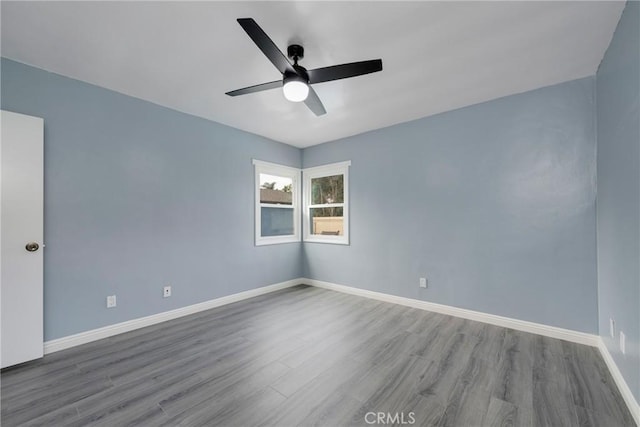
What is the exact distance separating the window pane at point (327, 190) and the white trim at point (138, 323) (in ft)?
5.91

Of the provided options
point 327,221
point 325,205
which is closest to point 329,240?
point 327,221

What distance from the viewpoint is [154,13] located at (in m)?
→ 1.78

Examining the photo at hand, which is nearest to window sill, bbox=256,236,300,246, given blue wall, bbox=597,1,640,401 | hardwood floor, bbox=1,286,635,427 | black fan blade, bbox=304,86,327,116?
hardwood floor, bbox=1,286,635,427

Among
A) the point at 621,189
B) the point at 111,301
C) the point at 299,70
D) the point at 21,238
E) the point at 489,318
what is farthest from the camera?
the point at 489,318

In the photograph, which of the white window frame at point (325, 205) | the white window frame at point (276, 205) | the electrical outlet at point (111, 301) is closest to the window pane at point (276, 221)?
the white window frame at point (276, 205)

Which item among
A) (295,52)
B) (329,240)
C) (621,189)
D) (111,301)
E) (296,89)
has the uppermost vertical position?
(295,52)

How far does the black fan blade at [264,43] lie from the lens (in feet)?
4.84

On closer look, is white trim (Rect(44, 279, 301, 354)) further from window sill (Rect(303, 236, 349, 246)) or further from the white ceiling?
the white ceiling

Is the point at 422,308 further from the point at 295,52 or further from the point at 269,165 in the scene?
the point at 295,52

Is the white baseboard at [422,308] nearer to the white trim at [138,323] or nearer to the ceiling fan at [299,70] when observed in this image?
the white trim at [138,323]

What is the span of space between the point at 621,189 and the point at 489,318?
1.82 metres

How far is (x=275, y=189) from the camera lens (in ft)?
15.1

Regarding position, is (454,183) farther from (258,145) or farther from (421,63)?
(258,145)

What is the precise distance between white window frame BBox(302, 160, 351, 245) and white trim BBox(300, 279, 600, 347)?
837mm
